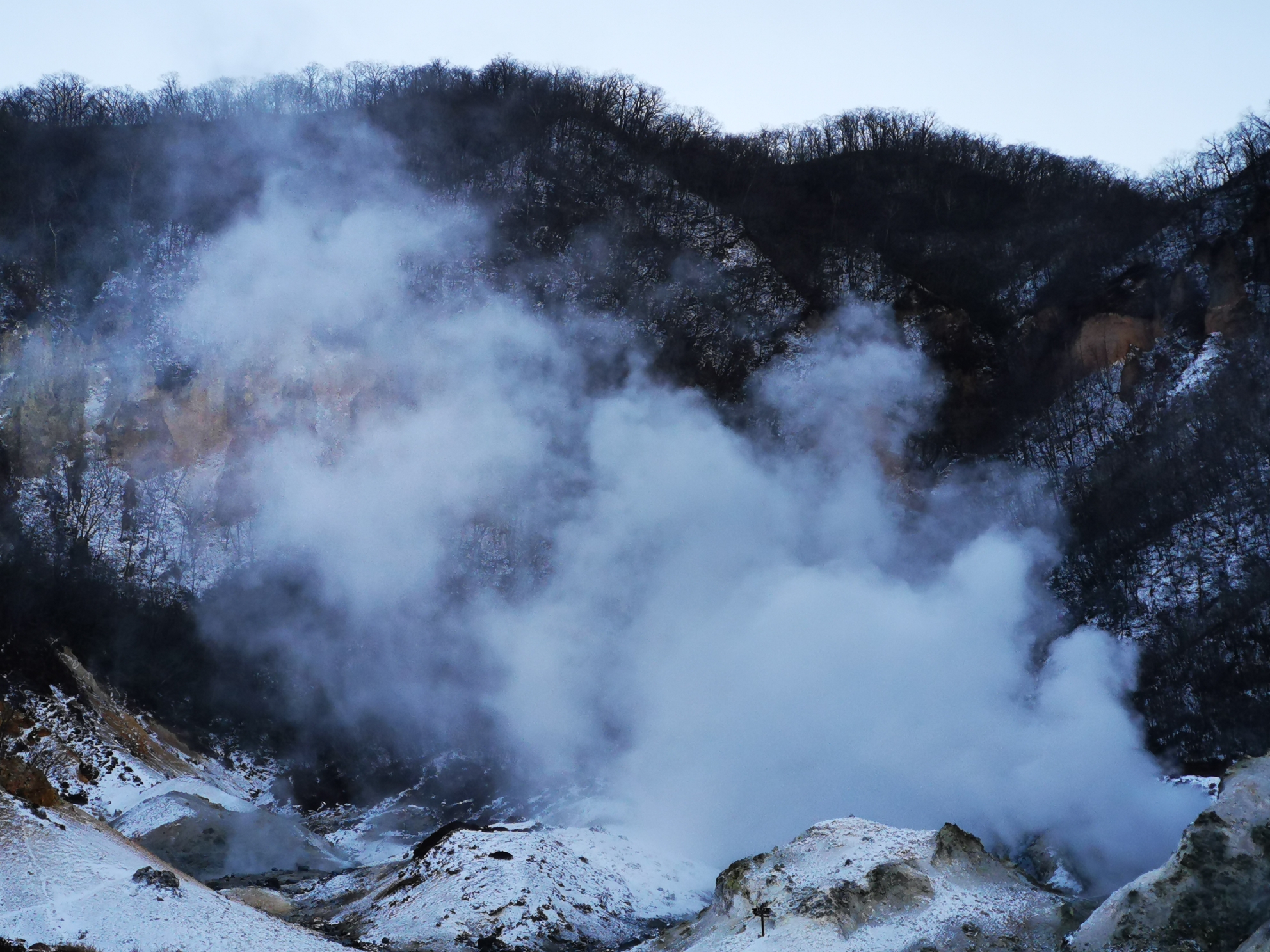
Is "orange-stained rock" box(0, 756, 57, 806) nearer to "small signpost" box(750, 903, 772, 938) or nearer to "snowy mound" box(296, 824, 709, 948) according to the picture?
"snowy mound" box(296, 824, 709, 948)

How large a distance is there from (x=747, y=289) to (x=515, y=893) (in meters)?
38.3

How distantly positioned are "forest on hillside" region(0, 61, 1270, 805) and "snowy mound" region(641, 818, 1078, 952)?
32.3ft

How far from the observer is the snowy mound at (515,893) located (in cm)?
2244

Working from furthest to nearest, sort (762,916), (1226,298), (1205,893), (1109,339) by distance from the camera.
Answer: (1109,339) < (1226,298) < (762,916) < (1205,893)

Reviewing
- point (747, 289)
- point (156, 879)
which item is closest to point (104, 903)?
point (156, 879)

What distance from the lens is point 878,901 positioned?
1973 cm

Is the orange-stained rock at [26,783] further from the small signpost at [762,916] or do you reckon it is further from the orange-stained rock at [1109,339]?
the orange-stained rock at [1109,339]

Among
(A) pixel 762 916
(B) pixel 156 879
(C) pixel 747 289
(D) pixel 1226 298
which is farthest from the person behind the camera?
(C) pixel 747 289

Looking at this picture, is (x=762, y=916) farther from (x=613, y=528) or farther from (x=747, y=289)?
(x=747, y=289)

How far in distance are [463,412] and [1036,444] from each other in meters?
26.2

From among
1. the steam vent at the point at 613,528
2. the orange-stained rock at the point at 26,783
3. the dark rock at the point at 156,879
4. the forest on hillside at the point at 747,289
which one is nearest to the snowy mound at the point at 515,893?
the steam vent at the point at 613,528

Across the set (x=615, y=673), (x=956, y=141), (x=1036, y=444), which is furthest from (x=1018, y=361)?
(x=615, y=673)

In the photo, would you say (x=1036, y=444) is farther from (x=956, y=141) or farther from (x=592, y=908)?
(x=592, y=908)

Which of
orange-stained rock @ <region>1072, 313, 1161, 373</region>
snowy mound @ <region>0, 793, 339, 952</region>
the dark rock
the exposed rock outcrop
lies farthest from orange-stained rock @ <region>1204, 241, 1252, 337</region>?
the dark rock
